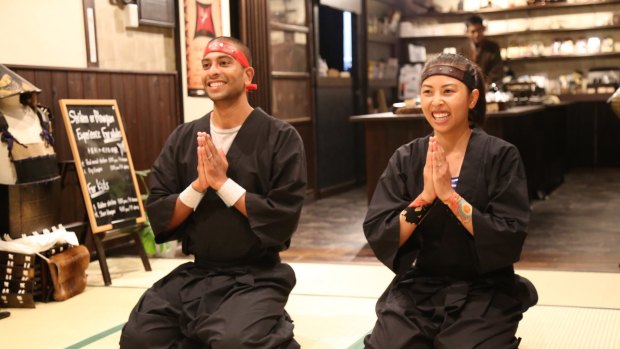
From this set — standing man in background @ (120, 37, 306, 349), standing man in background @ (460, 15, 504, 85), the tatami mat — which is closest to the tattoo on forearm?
standing man in background @ (120, 37, 306, 349)

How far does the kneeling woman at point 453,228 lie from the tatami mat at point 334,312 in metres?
0.57

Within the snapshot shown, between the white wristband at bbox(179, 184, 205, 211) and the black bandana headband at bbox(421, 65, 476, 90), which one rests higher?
the black bandana headband at bbox(421, 65, 476, 90)

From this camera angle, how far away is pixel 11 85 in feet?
12.1

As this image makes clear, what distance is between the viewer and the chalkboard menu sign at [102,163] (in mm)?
4211

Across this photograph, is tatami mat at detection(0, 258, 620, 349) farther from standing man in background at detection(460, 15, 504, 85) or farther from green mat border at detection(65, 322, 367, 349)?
standing man in background at detection(460, 15, 504, 85)

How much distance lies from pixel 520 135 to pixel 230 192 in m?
4.08

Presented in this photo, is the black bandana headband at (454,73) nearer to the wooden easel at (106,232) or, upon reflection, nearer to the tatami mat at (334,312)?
the tatami mat at (334,312)

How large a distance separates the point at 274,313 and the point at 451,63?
3.27 feet

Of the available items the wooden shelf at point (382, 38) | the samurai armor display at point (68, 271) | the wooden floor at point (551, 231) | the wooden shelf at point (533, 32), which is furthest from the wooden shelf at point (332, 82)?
the samurai armor display at point (68, 271)

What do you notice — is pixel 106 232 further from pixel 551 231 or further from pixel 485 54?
pixel 485 54

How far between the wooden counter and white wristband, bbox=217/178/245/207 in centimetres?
284

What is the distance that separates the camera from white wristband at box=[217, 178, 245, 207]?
266cm

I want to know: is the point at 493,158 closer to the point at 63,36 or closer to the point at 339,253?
the point at 339,253

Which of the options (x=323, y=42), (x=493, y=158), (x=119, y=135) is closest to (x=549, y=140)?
(x=323, y=42)
